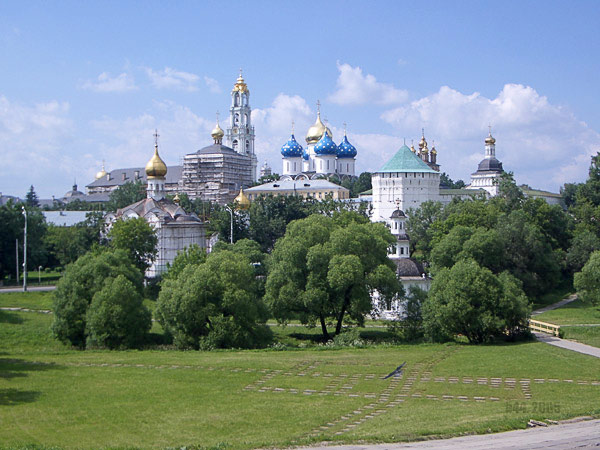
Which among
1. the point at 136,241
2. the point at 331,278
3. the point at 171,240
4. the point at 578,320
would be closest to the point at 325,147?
the point at 171,240

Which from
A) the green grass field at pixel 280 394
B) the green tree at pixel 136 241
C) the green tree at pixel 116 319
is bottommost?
the green grass field at pixel 280 394

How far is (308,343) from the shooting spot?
34531 mm

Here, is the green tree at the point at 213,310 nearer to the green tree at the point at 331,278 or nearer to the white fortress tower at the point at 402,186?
the green tree at the point at 331,278

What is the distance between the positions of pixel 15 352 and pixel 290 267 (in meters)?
12.1

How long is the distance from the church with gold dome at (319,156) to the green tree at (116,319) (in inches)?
2495

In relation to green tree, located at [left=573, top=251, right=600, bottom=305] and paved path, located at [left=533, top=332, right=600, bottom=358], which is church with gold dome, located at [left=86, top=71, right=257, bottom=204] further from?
paved path, located at [left=533, top=332, right=600, bottom=358]

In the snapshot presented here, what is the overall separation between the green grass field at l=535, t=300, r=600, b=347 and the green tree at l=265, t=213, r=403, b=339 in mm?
7658

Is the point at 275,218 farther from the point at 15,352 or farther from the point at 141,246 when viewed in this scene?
the point at 15,352

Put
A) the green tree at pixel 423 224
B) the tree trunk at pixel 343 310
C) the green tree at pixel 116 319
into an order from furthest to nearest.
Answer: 1. the green tree at pixel 423 224
2. the tree trunk at pixel 343 310
3. the green tree at pixel 116 319

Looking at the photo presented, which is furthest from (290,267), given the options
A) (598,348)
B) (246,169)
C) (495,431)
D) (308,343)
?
(246,169)

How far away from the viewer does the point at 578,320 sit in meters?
38.2

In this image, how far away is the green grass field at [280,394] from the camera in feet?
56.7

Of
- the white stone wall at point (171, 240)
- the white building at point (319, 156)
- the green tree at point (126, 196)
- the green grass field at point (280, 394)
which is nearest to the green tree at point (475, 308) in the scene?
the green grass field at point (280, 394)

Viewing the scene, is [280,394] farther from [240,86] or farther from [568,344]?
[240,86]
